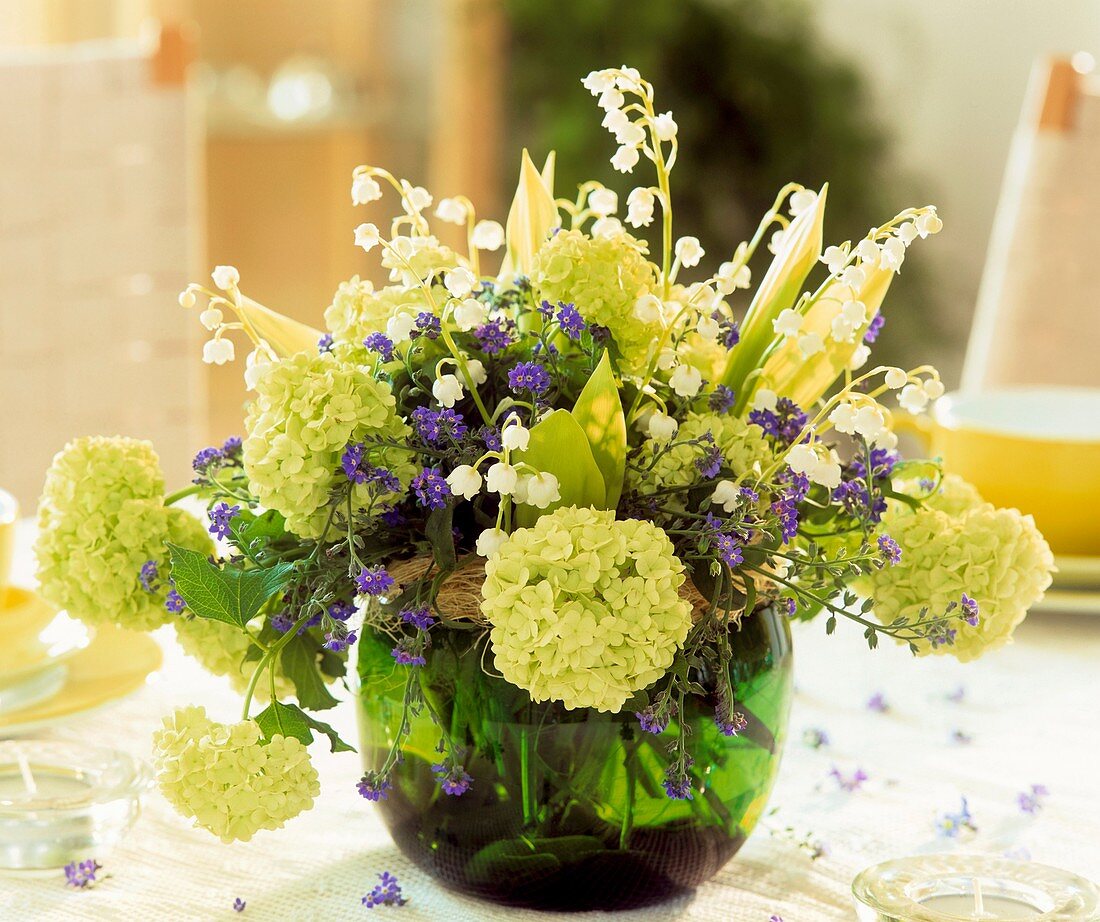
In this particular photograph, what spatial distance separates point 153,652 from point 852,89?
8.35ft

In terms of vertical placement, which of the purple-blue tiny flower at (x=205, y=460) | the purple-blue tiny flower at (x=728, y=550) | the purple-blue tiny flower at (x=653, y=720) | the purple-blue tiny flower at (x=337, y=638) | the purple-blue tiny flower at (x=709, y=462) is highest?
the purple-blue tiny flower at (x=709, y=462)

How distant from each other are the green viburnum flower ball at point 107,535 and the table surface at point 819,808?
0.37 feet

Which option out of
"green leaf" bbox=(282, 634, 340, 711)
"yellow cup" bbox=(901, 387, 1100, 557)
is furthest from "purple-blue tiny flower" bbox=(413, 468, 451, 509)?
"yellow cup" bbox=(901, 387, 1100, 557)

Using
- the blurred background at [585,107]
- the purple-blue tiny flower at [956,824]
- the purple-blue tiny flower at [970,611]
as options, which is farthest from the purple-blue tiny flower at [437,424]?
the blurred background at [585,107]

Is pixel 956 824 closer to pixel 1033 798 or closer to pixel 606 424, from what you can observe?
pixel 1033 798

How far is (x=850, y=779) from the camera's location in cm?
75

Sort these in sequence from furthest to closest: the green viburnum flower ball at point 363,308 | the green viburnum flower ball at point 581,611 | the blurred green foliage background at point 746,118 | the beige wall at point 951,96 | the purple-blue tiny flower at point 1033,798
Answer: the beige wall at point 951,96 < the blurred green foliage background at point 746,118 < the purple-blue tiny flower at point 1033,798 < the green viburnum flower ball at point 363,308 < the green viburnum flower ball at point 581,611

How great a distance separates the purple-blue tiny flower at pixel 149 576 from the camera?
2.04 ft

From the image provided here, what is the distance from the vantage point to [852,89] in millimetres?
3053

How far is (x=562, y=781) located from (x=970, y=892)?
7.0 inches

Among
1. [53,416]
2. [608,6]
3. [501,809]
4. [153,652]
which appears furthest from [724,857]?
[608,6]

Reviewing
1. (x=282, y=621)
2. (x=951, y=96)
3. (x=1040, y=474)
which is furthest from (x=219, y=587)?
(x=951, y=96)

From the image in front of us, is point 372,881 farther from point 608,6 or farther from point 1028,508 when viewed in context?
point 608,6

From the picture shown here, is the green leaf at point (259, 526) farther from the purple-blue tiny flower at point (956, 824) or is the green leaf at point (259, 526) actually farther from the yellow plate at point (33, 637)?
the purple-blue tiny flower at point (956, 824)
